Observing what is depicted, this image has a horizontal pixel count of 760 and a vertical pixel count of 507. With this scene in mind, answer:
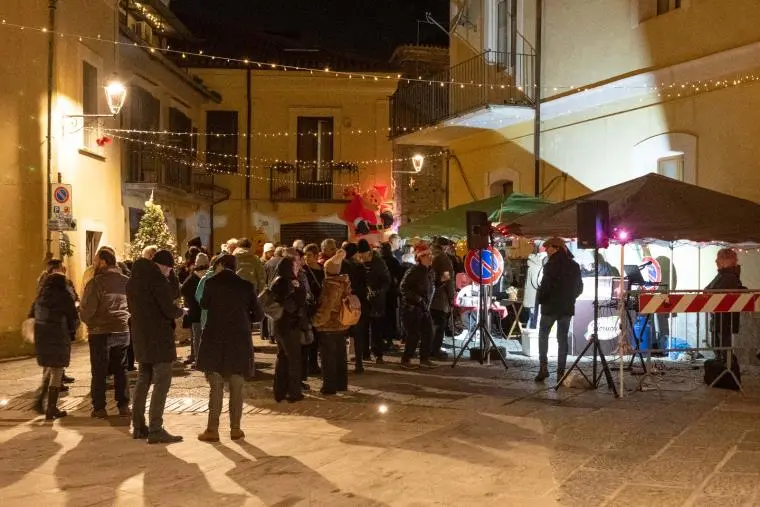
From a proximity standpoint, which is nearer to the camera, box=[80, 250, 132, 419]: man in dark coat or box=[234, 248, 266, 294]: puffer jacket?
box=[80, 250, 132, 419]: man in dark coat

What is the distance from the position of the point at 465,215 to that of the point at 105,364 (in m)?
8.46

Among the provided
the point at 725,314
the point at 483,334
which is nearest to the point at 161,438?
the point at 483,334

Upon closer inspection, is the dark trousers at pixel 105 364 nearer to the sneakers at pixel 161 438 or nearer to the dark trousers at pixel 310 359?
the sneakers at pixel 161 438

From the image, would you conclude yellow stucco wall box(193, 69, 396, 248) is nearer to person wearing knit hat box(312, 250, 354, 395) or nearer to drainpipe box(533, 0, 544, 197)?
drainpipe box(533, 0, 544, 197)

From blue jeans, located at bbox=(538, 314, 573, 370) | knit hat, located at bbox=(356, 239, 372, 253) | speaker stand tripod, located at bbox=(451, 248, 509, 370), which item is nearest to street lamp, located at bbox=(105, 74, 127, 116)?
knit hat, located at bbox=(356, 239, 372, 253)

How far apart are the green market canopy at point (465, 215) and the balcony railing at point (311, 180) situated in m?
10.2

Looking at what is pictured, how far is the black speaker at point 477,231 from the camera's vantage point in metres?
12.6

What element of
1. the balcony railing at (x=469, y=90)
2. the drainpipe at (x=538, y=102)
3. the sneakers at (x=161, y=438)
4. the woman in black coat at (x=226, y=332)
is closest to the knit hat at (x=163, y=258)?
the woman in black coat at (x=226, y=332)

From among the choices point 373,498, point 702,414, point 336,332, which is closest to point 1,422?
point 336,332

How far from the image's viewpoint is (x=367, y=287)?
40.2 feet

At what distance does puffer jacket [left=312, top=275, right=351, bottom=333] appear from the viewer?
32.8ft

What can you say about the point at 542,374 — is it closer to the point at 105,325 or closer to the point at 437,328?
the point at 437,328

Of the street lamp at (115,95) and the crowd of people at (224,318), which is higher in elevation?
the street lamp at (115,95)

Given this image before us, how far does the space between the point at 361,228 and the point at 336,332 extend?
9607 millimetres
